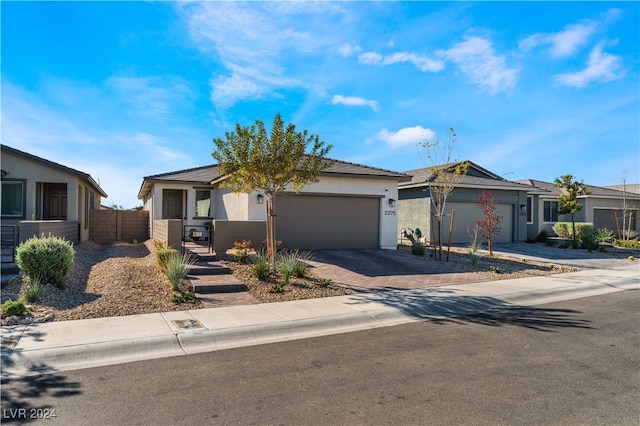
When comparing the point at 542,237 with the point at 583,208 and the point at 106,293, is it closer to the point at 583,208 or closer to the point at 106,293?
the point at 583,208

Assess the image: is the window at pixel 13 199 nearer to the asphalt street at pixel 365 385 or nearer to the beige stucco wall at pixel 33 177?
the beige stucco wall at pixel 33 177

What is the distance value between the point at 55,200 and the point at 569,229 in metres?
30.5

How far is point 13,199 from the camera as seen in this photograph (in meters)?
16.1

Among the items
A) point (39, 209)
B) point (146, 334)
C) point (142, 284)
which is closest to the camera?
point (146, 334)

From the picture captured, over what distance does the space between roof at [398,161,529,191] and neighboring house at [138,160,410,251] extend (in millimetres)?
4119

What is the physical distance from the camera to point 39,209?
1698 centimetres

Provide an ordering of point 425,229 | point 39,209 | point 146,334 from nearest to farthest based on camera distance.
Answer: point 146,334, point 39,209, point 425,229

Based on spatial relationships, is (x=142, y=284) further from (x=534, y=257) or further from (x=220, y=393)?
(x=534, y=257)

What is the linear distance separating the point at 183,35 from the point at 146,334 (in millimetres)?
8430

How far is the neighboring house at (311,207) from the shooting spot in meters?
15.8

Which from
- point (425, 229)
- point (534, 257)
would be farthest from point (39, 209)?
point (534, 257)

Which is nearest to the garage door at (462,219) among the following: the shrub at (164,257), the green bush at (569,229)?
the green bush at (569,229)

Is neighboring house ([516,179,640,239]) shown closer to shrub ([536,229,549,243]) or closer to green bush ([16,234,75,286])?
shrub ([536,229,549,243])

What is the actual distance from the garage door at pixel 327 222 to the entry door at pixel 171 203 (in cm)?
675
